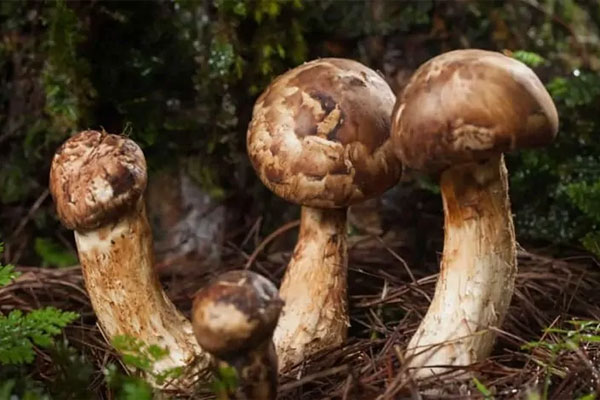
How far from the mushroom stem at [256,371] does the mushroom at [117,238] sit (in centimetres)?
37

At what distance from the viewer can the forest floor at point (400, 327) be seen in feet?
5.90

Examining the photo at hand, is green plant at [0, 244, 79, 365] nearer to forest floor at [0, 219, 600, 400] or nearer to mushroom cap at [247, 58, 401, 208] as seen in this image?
forest floor at [0, 219, 600, 400]

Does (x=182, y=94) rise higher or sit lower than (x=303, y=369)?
higher

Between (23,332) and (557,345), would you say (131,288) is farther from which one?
(557,345)

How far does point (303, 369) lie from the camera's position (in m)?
2.08

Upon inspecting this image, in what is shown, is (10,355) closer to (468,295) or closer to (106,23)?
(468,295)

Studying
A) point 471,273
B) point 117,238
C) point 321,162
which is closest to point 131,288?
point 117,238

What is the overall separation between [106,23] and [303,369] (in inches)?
62.2

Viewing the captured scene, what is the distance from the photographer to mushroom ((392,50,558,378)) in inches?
67.5

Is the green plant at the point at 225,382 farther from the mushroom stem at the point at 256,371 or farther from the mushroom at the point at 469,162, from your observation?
the mushroom at the point at 469,162

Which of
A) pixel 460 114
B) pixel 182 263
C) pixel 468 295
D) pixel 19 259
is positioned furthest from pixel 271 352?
pixel 19 259

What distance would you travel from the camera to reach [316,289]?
7.34 ft

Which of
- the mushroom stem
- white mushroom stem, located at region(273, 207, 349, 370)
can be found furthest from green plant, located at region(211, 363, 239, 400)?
white mushroom stem, located at region(273, 207, 349, 370)

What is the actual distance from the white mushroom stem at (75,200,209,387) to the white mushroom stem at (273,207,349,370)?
→ 28cm
